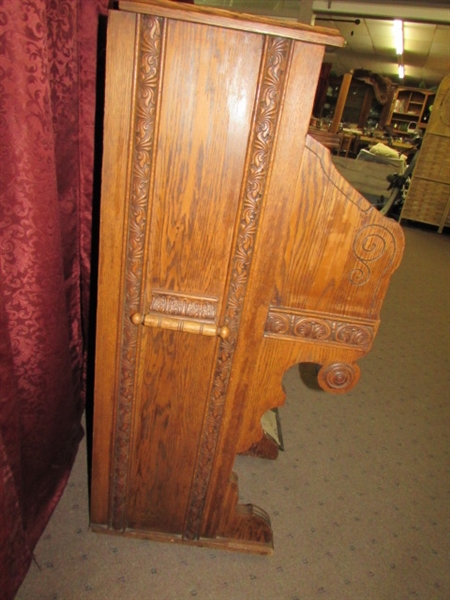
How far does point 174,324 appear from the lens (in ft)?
3.00

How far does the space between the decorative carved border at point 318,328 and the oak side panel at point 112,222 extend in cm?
36

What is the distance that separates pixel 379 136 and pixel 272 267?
11.0m

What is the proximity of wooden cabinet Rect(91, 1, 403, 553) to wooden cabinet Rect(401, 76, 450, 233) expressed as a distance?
18.5 ft

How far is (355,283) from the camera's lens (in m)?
0.92

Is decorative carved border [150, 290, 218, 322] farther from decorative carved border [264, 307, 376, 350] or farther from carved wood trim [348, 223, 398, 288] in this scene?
carved wood trim [348, 223, 398, 288]

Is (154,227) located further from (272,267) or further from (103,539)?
(103,539)

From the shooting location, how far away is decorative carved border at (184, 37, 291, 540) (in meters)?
0.73

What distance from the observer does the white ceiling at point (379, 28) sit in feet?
15.0

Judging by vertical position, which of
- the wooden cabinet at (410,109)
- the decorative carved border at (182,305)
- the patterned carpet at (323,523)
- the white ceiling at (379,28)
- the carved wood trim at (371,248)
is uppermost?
the white ceiling at (379,28)

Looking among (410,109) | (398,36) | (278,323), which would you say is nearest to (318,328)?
(278,323)

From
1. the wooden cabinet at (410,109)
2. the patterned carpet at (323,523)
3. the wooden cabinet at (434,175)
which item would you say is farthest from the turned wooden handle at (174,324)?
the wooden cabinet at (410,109)

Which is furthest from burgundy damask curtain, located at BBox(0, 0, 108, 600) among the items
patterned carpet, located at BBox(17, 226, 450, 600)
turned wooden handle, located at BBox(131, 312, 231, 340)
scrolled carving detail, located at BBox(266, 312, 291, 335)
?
scrolled carving detail, located at BBox(266, 312, 291, 335)

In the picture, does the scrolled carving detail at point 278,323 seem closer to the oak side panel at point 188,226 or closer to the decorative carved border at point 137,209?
the oak side panel at point 188,226

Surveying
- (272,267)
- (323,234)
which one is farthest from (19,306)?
(323,234)
